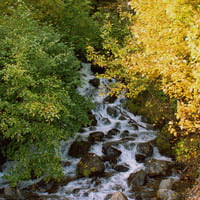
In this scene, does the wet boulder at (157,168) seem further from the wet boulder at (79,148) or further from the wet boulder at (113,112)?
the wet boulder at (113,112)

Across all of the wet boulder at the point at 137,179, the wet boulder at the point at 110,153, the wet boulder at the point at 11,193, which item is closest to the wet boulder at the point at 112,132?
the wet boulder at the point at 110,153

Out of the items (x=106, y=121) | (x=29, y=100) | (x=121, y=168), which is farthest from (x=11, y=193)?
(x=106, y=121)

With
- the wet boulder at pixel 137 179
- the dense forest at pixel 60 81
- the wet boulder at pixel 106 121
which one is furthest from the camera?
the wet boulder at pixel 106 121

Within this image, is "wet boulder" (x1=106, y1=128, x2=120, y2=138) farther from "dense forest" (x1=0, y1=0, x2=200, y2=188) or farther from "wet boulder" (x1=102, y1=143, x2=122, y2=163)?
"dense forest" (x1=0, y1=0, x2=200, y2=188)

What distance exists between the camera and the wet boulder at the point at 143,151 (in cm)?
852

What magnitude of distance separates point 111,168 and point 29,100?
4.19m

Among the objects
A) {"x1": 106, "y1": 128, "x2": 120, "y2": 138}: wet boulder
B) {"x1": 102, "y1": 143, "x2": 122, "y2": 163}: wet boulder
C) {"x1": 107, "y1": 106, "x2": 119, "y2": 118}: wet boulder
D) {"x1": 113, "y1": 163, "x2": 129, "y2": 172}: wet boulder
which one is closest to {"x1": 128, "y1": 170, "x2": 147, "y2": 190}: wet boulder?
{"x1": 113, "y1": 163, "x2": 129, "y2": 172}: wet boulder

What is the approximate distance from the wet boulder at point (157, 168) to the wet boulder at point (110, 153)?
4.29 feet

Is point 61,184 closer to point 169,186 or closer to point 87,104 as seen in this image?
point 87,104

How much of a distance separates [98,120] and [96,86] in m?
2.64

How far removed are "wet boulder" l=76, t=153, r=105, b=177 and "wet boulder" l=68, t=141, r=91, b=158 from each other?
77 centimetres

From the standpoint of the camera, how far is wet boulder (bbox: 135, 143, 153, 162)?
28.0 feet

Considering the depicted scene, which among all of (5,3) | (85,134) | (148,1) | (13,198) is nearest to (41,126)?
(13,198)

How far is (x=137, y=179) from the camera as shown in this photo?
723 centimetres
